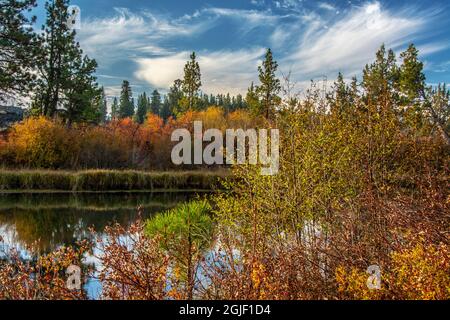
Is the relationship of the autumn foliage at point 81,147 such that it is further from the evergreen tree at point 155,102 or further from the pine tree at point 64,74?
the evergreen tree at point 155,102

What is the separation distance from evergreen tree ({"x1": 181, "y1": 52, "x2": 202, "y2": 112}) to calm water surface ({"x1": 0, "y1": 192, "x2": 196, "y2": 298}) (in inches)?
1007

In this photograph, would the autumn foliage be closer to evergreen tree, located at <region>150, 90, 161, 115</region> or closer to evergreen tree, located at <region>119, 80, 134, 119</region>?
evergreen tree, located at <region>119, 80, 134, 119</region>

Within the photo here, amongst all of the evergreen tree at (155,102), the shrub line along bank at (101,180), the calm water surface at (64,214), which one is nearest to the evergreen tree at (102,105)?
the evergreen tree at (155,102)

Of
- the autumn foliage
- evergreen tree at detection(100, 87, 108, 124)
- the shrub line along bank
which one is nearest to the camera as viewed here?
the shrub line along bank

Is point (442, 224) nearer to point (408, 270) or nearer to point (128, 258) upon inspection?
point (408, 270)

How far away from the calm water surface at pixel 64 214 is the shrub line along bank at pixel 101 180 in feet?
4.84

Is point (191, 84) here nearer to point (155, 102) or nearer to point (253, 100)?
point (253, 100)

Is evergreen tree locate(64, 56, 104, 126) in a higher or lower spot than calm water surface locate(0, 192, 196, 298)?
higher

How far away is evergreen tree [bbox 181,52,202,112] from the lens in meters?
48.5

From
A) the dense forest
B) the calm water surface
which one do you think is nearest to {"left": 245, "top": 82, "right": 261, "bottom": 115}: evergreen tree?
the calm water surface

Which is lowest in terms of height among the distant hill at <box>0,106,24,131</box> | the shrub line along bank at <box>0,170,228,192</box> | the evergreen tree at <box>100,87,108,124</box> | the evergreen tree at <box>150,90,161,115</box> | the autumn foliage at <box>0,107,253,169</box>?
the shrub line along bank at <box>0,170,228,192</box>

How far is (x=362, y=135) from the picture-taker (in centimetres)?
792

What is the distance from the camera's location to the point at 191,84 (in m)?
49.0

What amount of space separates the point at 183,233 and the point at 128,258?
3449mm
